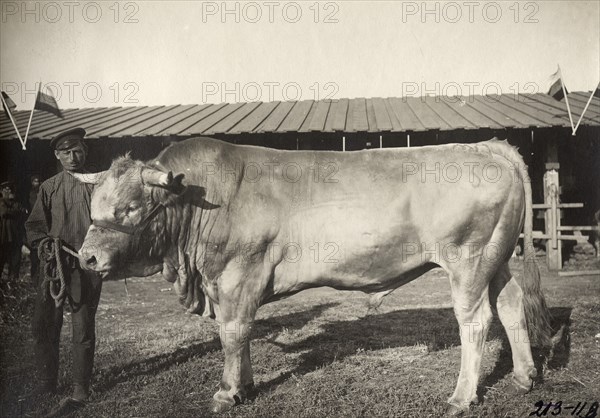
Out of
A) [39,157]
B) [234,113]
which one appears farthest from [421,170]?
[39,157]

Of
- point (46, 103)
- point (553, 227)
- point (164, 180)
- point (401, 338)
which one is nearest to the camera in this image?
point (164, 180)

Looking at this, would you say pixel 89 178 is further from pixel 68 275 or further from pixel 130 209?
pixel 68 275

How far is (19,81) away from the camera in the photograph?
16.1 feet

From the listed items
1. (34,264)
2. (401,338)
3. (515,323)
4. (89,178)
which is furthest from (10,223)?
(515,323)

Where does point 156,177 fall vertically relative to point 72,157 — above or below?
below

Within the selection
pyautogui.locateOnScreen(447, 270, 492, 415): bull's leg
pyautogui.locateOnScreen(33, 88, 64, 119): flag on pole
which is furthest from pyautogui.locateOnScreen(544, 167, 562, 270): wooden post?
pyautogui.locateOnScreen(33, 88, 64, 119): flag on pole

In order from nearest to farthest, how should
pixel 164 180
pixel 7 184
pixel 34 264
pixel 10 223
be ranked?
pixel 164 180 → pixel 34 264 → pixel 10 223 → pixel 7 184

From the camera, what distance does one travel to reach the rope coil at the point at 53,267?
407 centimetres

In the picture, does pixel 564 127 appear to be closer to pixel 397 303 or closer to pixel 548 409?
pixel 397 303

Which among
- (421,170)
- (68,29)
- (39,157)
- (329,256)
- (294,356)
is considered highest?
(68,29)

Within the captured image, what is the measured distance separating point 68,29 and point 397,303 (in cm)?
611

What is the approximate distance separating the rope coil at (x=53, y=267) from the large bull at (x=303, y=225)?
50 centimetres

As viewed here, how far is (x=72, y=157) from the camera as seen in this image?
434 cm

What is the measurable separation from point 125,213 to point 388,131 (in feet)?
25.7
